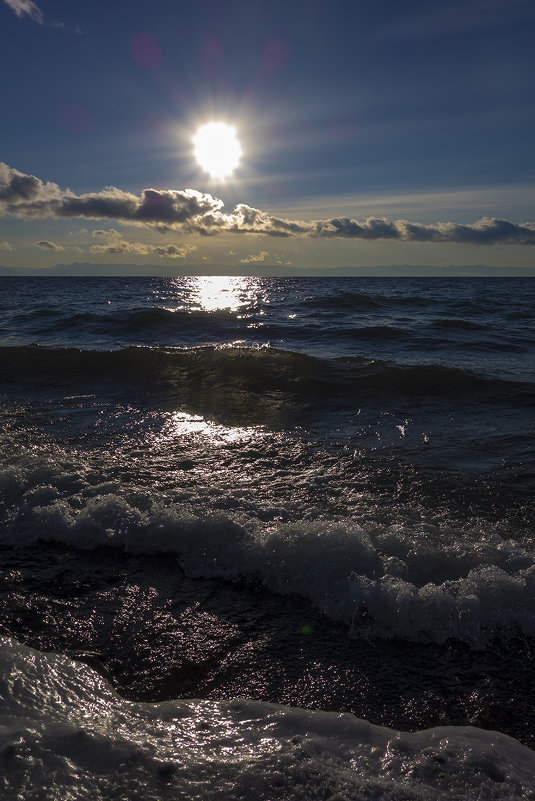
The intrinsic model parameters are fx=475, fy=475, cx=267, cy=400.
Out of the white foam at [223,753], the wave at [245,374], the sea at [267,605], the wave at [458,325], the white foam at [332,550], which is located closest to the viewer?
the white foam at [223,753]

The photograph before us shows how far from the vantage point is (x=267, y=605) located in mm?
3521

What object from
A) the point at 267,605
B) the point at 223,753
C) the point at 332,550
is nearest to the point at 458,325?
the point at 332,550

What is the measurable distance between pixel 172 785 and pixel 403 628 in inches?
71.4

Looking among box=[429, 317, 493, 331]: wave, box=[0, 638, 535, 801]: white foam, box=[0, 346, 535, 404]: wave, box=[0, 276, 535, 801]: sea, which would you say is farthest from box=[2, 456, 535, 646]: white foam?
box=[429, 317, 493, 331]: wave

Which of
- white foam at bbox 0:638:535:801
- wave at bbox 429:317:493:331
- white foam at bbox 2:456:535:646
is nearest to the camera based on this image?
white foam at bbox 0:638:535:801

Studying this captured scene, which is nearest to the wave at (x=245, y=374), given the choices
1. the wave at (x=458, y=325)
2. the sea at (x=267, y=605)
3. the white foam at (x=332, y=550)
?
the sea at (x=267, y=605)

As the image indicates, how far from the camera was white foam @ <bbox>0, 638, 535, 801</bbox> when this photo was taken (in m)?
2.02

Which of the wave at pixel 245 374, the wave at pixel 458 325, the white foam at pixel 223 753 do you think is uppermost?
the wave at pixel 458 325

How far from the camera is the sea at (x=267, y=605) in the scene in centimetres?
217

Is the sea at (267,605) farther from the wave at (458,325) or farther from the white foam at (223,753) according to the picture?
the wave at (458,325)

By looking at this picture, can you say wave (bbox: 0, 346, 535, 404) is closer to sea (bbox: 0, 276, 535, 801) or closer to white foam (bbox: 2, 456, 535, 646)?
sea (bbox: 0, 276, 535, 801)

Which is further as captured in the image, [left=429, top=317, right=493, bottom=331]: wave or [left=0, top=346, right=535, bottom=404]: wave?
[left=429, top=317, right=493, bottom=331]: wave

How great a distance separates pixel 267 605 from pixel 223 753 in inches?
52.0

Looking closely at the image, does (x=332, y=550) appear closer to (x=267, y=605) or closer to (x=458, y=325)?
(x=267, y=605)
